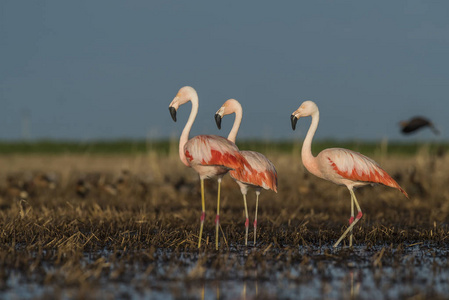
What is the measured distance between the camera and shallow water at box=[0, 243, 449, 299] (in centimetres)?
456

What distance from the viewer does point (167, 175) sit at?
14820 mm

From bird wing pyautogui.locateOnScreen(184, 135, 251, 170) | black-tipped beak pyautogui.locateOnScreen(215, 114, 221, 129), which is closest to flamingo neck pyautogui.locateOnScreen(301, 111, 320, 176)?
bird wing pyautogui.locateOnScreen(184, 135, 251, 170)

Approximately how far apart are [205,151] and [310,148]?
1.30m

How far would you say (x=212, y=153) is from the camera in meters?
6.62

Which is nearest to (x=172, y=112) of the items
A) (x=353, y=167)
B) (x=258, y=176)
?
(x=258, y=176)

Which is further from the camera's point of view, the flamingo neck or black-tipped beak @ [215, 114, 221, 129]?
the flamingo neck

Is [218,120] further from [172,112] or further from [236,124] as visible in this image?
[172,112]

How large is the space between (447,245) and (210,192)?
715 centimetres

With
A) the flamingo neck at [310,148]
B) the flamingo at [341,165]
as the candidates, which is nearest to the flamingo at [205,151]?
the flamingo neck at [310,148]

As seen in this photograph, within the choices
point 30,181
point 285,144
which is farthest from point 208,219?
point 285,144

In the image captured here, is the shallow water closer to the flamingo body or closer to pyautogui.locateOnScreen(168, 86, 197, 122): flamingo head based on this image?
the flamingo body

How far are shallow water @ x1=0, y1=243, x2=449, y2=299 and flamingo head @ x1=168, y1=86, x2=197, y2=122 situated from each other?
1.57m

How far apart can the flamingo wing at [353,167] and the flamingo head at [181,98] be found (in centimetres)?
167

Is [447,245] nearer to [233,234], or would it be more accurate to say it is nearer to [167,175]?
[233,234]
